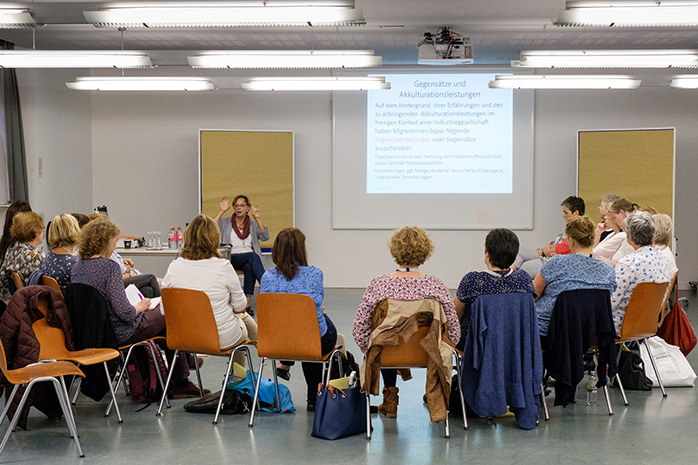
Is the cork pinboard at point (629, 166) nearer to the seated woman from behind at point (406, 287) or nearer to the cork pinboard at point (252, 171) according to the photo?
the cork pinboard at point (252, 171)

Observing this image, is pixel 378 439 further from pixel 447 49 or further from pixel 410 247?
pixel 447 49

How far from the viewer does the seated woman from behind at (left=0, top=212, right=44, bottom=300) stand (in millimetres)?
4785

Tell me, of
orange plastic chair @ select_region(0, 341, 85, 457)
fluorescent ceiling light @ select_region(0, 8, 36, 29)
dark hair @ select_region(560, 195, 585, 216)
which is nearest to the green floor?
orange plastic chair @ select_region(0, 341, 85, 457)

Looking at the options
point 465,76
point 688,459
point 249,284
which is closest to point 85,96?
point 249,284

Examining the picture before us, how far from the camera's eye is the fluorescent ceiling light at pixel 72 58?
605 cm

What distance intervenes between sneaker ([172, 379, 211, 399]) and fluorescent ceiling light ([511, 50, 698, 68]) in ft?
13.1

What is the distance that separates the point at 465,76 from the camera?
31.0ft

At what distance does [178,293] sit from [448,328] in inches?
58.9

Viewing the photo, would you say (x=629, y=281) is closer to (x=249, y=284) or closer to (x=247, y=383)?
(x=247, y=383)

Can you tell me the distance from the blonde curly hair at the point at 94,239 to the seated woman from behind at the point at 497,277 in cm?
203

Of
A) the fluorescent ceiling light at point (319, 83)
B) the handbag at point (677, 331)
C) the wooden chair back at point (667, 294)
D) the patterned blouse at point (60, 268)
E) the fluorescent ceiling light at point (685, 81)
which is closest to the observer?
the patterned blouse at point (60, 268)

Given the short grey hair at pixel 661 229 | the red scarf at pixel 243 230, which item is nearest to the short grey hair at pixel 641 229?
the short grey hair at pixel 661 229

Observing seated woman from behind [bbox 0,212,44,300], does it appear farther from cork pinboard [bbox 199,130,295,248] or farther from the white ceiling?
cork pinboard [bbox 199,130,295,248]

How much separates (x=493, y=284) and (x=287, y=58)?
3.23m
